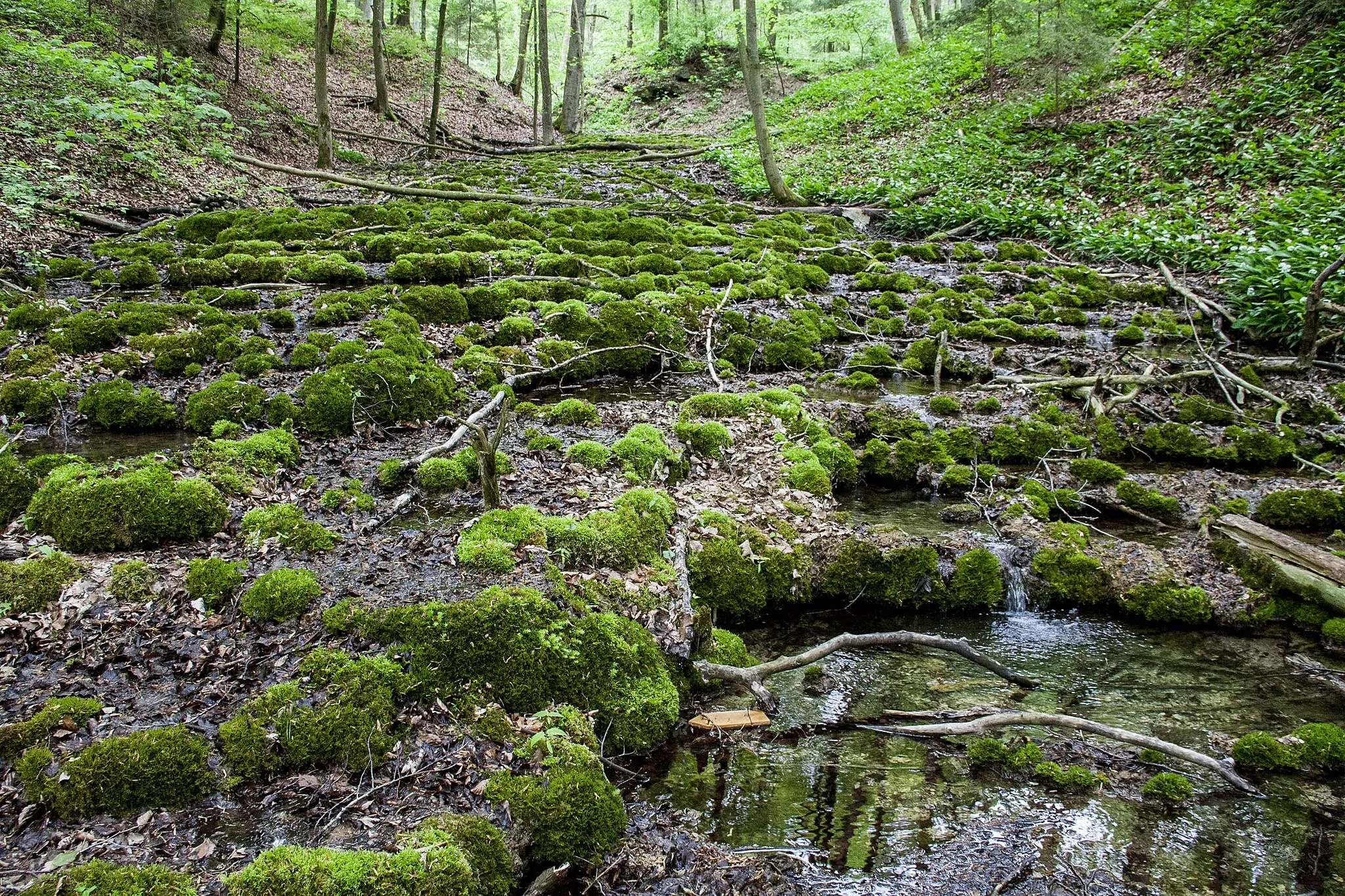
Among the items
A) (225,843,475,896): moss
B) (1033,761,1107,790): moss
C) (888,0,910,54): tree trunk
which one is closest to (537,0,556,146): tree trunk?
(888,0,910,54): tree trunk

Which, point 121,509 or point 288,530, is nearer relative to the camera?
point 121,509

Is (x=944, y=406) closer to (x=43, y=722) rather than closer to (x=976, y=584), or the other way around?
(x=976, y=584)

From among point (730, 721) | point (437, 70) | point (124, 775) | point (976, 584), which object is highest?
point (437, 70)

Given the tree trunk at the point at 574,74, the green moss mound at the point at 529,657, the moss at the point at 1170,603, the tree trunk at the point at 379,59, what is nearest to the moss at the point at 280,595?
the green moss mound at the point at 529,657

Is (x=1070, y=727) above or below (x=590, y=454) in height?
below

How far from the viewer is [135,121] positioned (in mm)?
9875

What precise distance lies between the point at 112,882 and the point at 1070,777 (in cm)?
397

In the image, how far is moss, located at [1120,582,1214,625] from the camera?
511 cm

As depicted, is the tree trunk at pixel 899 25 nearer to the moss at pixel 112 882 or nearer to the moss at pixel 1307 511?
the moss at pixel 1307 511

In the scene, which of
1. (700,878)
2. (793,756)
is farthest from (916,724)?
(700,878)

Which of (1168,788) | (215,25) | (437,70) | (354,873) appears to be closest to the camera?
(354,873)

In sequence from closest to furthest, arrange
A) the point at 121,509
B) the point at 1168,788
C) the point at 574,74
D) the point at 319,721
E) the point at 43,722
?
the point at 43,722 < the point at 319,721 < the point at 1168,788 < the point at 121,509 < the point at 574,74

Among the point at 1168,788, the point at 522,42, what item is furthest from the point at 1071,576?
the point at 522,42

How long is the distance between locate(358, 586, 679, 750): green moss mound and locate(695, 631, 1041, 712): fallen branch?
1.53ft
